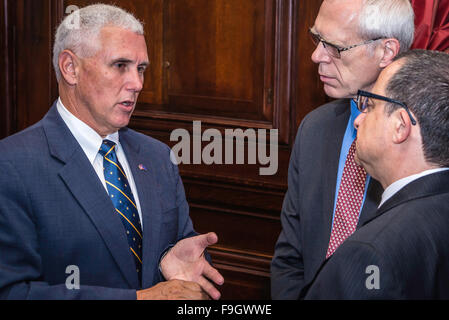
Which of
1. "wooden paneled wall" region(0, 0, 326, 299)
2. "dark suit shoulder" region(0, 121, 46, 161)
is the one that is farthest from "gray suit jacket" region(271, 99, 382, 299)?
"wooden paneled wall" region(0, 0, 326, 299)

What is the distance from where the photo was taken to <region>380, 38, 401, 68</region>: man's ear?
7.13 ft

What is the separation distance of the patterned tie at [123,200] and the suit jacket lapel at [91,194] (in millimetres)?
53

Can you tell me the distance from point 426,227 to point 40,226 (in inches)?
44.1

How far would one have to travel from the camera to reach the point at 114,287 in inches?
78.5

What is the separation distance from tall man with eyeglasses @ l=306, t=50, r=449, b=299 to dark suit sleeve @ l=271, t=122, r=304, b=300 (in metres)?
0.56

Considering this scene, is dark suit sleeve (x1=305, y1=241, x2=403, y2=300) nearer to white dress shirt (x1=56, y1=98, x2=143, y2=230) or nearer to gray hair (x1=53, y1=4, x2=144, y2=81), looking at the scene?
white dress shirt (x1=56, y1=98, x2=143, y2=230)

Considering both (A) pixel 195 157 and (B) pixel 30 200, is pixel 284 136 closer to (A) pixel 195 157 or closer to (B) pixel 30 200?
(A) pixel 195 157

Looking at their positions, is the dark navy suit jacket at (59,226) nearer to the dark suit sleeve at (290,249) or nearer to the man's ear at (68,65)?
the man's ear at (68,65)

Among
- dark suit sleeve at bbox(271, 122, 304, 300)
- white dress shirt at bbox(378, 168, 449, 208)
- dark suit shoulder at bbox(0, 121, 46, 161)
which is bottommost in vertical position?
dark suit sleeve at bbox(271, 122, 304, 300)

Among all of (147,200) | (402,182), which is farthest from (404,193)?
(147,200)

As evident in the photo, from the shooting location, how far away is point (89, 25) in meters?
2.12

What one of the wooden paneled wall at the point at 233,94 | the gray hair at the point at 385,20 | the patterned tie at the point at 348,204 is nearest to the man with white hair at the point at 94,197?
the patterned tie at the point at 348,204

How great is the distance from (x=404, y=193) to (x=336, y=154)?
2.25ft
